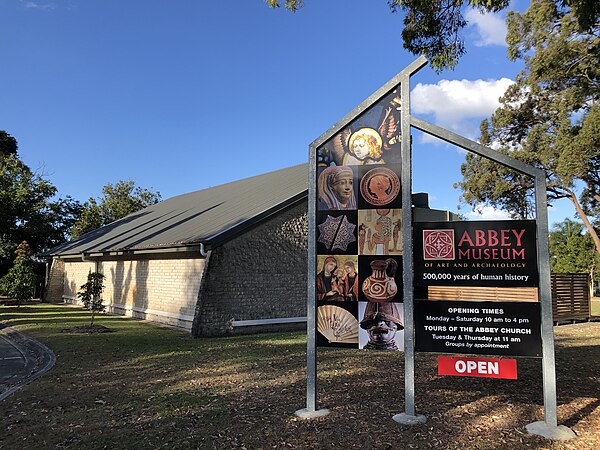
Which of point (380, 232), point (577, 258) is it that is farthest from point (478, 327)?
point (577, 258)

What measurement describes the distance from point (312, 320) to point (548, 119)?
76.6 ft

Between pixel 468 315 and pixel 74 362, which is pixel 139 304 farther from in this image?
pixel 468 315

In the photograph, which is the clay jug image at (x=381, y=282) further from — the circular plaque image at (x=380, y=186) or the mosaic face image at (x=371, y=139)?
the mosaic face image at (x=371, y=139)

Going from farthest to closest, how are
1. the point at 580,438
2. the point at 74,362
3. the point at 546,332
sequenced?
the point at 74,362
the point at 546,332
the point at 580,438

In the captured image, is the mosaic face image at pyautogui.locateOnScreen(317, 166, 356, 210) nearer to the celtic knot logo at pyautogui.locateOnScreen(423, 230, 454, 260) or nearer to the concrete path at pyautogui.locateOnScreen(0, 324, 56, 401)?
the celtic knot logo at pyautogui.locateOnScreen(423, 230, 454, 260)

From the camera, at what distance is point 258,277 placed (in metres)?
14.6

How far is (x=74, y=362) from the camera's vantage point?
913 centimetres

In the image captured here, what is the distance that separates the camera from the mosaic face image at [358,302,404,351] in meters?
5.50

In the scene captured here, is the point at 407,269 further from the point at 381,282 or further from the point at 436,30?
the point at 436,30

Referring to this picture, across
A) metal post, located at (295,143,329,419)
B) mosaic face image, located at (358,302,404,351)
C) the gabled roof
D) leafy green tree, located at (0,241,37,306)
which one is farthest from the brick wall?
mosaic face image, located at (358,302,404,351)

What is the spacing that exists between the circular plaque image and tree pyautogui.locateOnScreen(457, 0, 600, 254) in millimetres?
8498

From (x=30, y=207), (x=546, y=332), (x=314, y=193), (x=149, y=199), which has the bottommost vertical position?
(x=546, y=332)

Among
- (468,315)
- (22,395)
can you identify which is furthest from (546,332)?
(22,395)

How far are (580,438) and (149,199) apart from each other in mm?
50766
